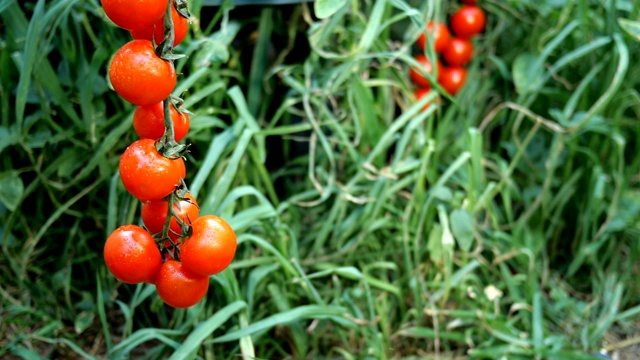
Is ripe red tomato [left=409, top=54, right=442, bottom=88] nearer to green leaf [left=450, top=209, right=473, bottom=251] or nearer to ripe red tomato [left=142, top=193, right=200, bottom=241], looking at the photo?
green leaf [left=450, top=209, right=473, bottom=251]

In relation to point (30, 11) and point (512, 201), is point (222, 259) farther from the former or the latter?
point (512, 201)

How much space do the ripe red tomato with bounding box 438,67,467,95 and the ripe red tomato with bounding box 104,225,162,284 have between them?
2.94ft

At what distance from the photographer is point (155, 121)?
1.91 ft

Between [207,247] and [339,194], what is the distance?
601 mm

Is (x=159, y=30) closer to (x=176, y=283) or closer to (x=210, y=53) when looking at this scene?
(x=176, y=283)

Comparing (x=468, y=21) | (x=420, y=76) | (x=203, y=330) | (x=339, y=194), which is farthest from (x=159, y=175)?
(x=468, y=21)

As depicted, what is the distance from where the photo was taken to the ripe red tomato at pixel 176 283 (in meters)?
0.61

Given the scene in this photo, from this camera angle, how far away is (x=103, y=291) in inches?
41.1

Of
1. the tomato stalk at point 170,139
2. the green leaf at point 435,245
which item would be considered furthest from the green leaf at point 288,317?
the tomato stalk at point 170,139

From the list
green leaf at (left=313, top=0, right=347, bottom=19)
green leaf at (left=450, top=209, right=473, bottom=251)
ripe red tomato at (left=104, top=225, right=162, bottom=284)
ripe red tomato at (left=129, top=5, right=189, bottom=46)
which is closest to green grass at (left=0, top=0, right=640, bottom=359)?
green leaf at (left=450, top=209, right=473, bottom=251)

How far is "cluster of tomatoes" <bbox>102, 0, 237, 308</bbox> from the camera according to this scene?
524 millimetres

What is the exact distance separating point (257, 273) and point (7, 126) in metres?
0.44

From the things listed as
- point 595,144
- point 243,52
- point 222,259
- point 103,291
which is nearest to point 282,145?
point 243,52

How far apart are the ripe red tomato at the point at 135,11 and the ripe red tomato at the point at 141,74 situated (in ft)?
0.07
